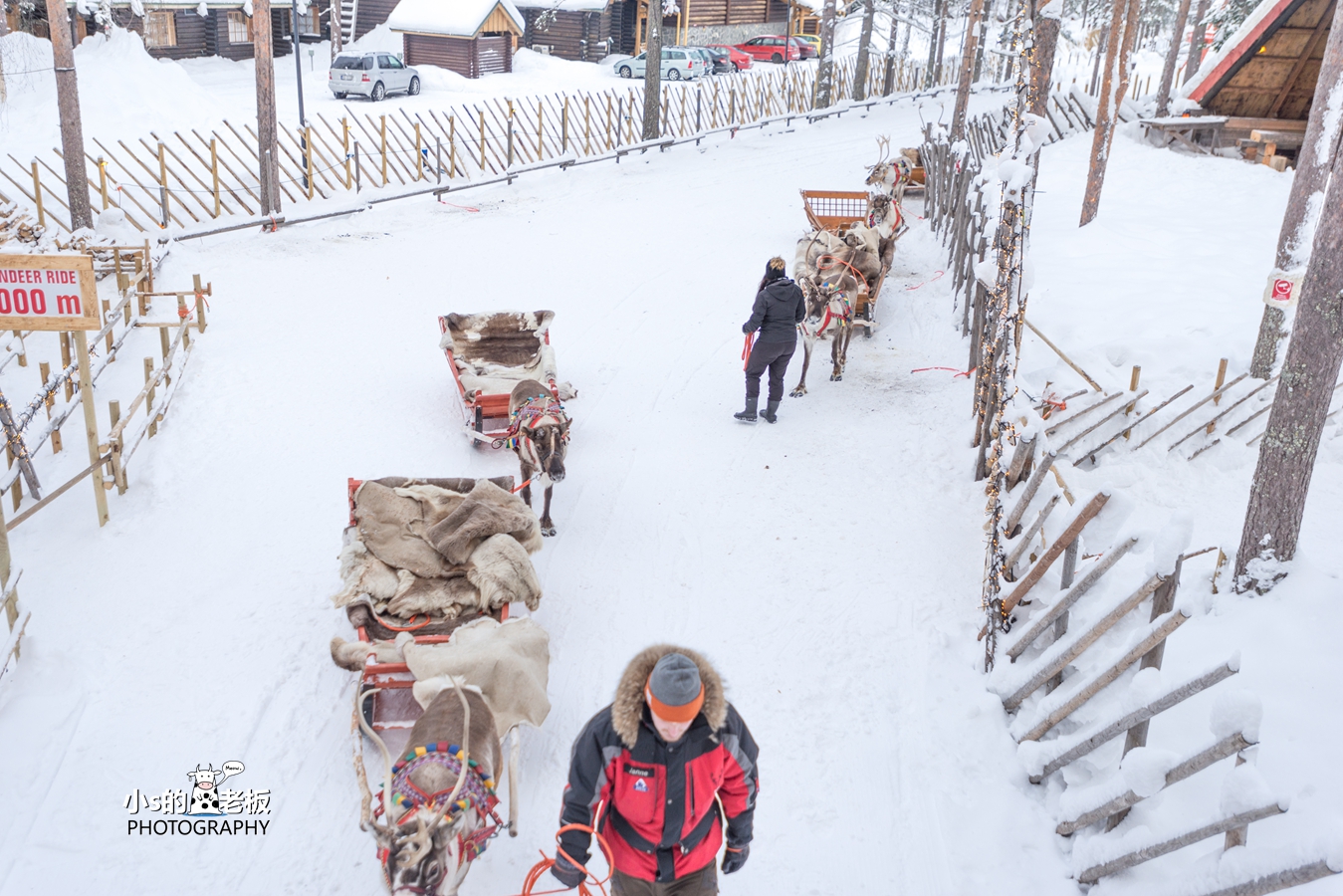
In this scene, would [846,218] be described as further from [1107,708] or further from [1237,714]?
[1237,714]

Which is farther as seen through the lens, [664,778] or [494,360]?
[494,360]

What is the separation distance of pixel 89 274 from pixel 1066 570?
5.37 m

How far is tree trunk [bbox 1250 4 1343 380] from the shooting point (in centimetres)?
664

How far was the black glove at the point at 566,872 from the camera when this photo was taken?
129 inches

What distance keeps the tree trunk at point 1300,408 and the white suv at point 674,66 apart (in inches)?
1080

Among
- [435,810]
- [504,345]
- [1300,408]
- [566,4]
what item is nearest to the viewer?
[435,810]

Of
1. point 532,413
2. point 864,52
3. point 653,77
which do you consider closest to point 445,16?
point 653,77

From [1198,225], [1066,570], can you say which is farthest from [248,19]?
[1066,570]

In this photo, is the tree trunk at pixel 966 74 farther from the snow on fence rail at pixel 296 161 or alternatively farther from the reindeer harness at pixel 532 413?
the reindeer harness at pixel 532 413

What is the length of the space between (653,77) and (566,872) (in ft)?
61.7

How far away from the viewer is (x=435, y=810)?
11.4 feet

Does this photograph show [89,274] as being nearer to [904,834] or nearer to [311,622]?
[311,622]

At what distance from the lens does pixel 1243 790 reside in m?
3.11

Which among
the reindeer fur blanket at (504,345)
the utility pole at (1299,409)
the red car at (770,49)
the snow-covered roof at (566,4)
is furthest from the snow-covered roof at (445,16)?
the utility pole at (1299,409)
